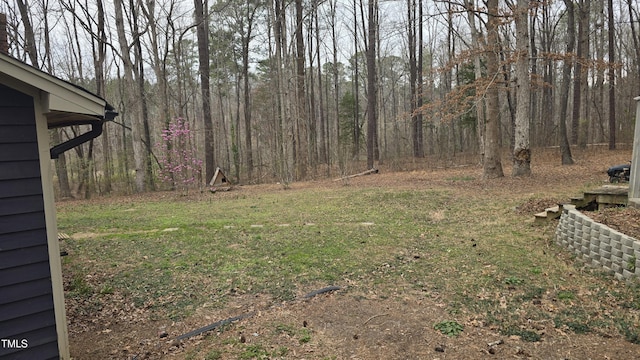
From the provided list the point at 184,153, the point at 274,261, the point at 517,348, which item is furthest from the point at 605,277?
the point at 184,153

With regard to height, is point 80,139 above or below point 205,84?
below

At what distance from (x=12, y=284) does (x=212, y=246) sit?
339cm

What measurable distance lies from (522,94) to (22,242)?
1145 cm

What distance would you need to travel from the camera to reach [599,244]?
13.7ft

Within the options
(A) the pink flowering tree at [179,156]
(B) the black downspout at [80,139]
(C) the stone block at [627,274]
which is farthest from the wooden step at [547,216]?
(A) the pink flowering tree at [179,156]

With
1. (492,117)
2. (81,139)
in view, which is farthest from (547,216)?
(81,139)

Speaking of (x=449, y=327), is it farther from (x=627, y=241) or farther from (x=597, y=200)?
(x=597, y=200)

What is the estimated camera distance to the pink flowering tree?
43.4 ft

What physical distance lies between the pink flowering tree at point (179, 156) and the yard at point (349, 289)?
5593 mm

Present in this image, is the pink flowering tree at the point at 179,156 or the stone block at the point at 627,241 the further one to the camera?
the pink flowering tree at the point at 179,156

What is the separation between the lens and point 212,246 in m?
5.99

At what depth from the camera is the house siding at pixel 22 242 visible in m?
2.62

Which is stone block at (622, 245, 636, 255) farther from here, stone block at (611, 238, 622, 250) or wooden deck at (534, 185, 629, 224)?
wooden deck at (534, 185, 629, 224)

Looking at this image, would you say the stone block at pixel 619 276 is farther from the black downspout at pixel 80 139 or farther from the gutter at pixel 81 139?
the black downspout at pixel 80 139
